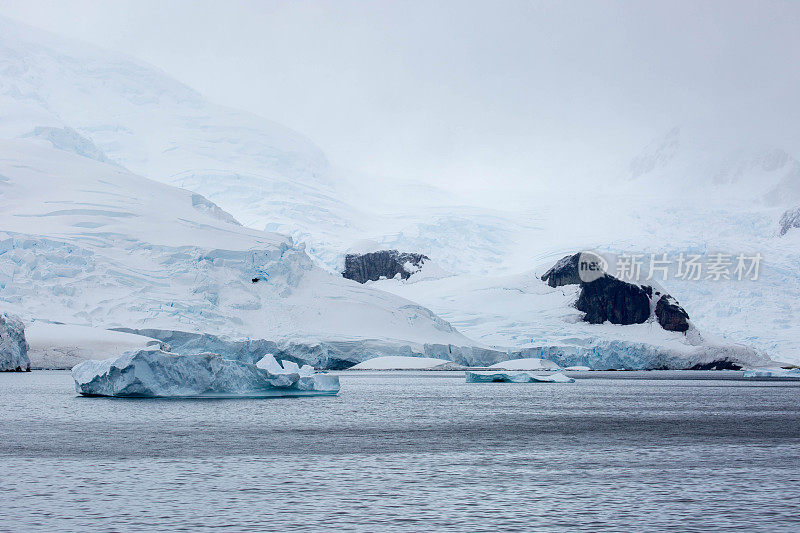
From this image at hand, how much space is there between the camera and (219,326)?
68.8m

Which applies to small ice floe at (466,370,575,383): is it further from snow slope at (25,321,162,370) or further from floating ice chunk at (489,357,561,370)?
snow slope at (25,321,162,370)

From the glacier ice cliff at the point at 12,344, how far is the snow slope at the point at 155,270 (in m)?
5.85

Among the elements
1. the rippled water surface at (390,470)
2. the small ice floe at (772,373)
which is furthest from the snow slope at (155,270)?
the rippled water surface at (390,470)

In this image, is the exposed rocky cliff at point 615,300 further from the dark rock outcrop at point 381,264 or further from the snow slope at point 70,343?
the snow slope at point 70,343

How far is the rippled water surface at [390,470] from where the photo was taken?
12633 millimetres

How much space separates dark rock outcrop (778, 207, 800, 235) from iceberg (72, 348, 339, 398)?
105 metres

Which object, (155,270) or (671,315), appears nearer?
(155,270)

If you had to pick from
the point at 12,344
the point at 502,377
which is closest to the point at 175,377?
the point at 12,344

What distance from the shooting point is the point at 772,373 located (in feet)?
259

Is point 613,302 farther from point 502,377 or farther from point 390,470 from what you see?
point 390,470

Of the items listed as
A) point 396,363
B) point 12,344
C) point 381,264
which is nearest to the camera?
point 12,344

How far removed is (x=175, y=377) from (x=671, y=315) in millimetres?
82892

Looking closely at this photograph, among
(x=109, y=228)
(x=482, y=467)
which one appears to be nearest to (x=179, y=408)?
(x=482, y=467)

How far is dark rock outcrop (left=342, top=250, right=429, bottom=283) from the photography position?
411ft
